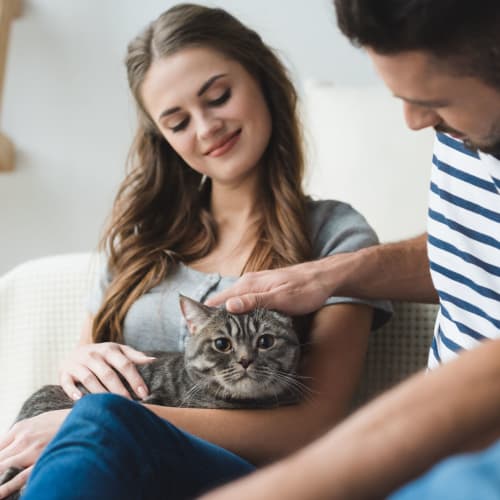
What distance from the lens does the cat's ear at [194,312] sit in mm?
1408

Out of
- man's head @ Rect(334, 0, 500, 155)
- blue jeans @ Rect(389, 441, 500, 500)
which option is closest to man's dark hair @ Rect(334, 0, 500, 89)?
man's head @ Rect(334, 0, 500, 155)

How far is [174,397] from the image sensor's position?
144 centimetres

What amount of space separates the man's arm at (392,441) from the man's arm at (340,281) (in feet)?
2.26

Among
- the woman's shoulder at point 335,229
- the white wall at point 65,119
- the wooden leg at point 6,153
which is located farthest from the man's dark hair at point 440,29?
the wooden leg at point 6,153

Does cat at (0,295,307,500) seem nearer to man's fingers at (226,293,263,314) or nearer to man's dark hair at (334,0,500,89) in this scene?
man's fingers at (226,293,263,314)

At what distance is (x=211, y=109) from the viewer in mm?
1531

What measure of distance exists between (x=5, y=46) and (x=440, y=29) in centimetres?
194

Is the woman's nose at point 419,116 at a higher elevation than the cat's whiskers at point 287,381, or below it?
higher

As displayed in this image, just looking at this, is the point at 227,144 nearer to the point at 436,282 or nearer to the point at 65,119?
the point at 436,282

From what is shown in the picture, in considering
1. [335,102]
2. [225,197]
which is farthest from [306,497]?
[335,102]

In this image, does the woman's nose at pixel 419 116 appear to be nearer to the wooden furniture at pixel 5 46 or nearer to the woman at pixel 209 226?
the woman at pixel 209 226

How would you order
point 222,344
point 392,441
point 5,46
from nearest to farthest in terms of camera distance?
point 392,441 < point 222,344 < point 5,46

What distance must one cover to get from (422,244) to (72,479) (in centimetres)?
85

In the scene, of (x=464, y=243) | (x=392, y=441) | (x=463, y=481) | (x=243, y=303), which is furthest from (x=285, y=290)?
(x=463, y=481)
